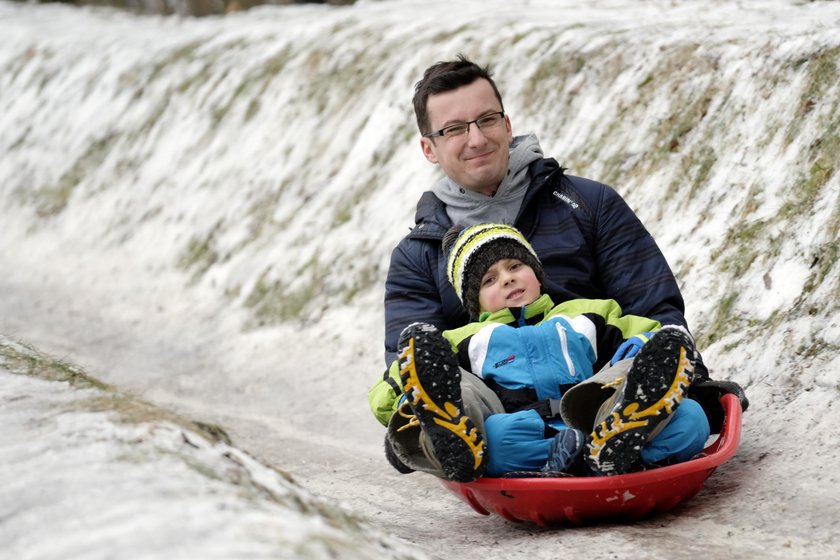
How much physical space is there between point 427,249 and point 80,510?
7.22 feet

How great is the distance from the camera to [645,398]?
140 inches

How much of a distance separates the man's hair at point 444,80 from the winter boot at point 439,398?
4.50 feet

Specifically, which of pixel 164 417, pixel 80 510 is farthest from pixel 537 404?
pixel 80 510

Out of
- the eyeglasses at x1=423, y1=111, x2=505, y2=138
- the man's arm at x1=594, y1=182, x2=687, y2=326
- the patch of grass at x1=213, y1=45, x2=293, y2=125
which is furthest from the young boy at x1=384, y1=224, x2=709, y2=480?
the patch of grass at x1=213, y1=45, x2=293, y2=125

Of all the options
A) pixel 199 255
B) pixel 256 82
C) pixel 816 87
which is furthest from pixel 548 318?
pixel 256 82

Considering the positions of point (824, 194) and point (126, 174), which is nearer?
point (824, 194)

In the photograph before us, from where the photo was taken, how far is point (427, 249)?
15.5 ft

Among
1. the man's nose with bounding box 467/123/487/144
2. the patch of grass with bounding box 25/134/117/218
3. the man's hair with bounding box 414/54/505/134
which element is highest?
the man's hair with bounding box 414/54/505/134

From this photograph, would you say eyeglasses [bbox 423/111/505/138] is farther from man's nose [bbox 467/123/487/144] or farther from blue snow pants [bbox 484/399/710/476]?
blue snow pants [bbox 484/399/710/476]

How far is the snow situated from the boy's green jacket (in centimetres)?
44

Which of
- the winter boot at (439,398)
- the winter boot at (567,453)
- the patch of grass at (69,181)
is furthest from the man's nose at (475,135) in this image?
the patch of grass at (69,181)

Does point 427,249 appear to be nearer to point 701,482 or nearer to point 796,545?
point 701,482

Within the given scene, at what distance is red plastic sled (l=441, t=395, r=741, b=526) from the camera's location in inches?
145

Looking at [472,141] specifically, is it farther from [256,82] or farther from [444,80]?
[256,82]
